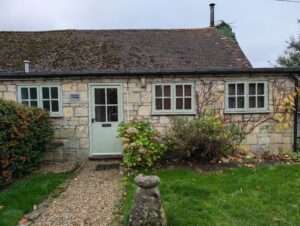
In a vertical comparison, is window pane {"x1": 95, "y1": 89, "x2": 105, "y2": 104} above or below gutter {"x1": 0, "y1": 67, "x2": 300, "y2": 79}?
below

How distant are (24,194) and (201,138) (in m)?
3.97

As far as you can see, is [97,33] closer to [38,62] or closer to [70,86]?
[38,62]

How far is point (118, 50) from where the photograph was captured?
9.41 m

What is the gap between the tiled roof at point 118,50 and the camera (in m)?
8.47

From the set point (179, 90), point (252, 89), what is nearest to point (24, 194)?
point (179, 90)

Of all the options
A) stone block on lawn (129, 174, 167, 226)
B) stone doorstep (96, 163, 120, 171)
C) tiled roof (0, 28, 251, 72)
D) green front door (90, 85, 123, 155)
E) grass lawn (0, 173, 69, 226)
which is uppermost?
tiled roof (0, 28, 251, 72)

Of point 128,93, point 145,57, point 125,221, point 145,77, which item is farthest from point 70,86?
point 125,221

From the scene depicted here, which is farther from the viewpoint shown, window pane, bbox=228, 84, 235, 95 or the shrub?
window pane, bbox=228, 84, 235, 95

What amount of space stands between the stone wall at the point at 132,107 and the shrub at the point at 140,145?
98 centimetres

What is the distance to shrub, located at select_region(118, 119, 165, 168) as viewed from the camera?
6043 millimetres

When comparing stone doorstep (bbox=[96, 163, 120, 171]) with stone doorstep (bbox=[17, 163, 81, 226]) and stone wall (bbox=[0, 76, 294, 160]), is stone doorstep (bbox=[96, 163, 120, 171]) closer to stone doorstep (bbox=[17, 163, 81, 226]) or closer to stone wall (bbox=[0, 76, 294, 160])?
stone wall (bbox=[0, 76, 294, 160])

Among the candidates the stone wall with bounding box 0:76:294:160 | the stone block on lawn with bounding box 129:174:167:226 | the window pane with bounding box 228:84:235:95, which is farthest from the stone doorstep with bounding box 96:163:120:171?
the window pane with bounding box 228:84:235:95

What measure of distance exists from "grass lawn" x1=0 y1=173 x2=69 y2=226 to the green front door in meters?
1.66

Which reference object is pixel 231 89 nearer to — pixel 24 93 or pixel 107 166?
pixel 107 166
